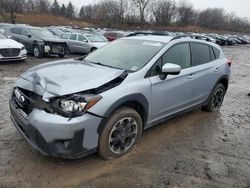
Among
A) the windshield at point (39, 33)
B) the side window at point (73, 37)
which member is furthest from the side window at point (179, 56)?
the side window at point (73, 37)

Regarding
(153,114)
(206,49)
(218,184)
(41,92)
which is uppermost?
(206,49)

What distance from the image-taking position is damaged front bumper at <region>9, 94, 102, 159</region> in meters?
2.76

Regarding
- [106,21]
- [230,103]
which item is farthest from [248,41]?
[230,103]

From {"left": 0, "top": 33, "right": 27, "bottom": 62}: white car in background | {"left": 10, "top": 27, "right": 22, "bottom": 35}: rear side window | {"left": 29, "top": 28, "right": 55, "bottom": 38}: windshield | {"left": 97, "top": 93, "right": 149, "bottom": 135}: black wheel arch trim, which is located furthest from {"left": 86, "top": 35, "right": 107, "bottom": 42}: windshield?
{"left": 97, "top": 93, "right": 149, "bottom": 135}: black wheel arch trim

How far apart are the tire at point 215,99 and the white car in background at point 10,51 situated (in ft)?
26.8

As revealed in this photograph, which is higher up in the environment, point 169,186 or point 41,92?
point 41,92

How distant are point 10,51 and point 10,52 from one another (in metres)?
0.04

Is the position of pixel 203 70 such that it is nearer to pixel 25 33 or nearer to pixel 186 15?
pixel 25 33

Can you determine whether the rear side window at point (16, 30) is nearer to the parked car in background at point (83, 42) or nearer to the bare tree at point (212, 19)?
the parked car in background at point (83, 42)

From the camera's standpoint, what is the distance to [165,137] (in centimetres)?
422

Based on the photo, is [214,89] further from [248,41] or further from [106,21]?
[106,21]

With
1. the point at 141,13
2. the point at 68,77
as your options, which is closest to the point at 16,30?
the point at 68,77

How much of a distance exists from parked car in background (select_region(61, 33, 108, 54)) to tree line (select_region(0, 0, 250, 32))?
48282mm

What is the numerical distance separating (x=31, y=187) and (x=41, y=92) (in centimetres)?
110
